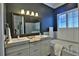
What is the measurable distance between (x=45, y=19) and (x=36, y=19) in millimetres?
143

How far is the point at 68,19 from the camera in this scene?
4.67 feet

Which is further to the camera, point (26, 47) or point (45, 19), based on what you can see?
point (45, 19)

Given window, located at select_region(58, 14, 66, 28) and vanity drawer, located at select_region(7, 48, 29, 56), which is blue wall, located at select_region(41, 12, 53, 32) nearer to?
window, located at select_region(58, 14, 66, 28)

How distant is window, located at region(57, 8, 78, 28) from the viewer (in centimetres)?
138

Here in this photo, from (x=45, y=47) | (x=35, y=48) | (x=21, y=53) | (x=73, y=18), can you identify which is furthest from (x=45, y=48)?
(x=73, y=18)

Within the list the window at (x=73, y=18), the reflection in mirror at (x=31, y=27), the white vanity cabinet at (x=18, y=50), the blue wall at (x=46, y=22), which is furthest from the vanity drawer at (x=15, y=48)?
the window at (x=73, y=18)

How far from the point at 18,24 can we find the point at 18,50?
1.26ft

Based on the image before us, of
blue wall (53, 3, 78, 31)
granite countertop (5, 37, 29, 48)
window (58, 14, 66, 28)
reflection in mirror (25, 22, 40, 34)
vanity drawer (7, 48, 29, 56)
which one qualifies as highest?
blue wall (53, 3, 78, 31)

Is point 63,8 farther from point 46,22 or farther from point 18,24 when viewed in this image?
point 18,24

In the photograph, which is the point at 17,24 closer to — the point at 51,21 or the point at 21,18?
the point at 21,18

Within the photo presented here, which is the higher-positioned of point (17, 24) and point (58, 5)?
point (58, 5)

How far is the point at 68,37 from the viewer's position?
140 centimetres

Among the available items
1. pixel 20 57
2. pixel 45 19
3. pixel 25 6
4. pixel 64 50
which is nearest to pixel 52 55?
pixel 64 50

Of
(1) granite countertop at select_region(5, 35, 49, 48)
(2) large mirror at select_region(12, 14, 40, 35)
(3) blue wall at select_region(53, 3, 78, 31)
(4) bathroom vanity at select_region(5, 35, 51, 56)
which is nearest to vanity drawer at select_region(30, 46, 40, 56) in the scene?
(4) bathroom vanity at select_region(5, 35, 51, 56)
